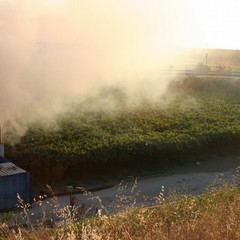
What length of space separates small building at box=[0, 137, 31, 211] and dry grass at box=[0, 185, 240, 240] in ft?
14.6

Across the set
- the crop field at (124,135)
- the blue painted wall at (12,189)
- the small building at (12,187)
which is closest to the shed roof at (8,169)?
the small building at (12,187)

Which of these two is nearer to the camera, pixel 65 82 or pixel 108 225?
pixel 108 225

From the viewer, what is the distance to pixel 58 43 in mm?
13195

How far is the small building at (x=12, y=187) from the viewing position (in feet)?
34.4

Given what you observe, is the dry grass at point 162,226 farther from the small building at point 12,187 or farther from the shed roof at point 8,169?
the shed roof at point 8,169

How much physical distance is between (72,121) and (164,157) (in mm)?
3484

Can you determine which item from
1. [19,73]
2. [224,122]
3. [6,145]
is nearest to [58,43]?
[19,73]

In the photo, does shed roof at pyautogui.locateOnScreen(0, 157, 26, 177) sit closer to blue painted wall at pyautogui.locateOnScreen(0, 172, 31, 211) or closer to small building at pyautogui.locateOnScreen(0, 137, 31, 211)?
small building at pyautogui.locateOnScreen(0, 137, 31, 211)

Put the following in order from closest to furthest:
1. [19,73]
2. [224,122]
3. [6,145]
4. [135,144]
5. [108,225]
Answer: [108,225] → [19,73] → [6,145] → [135,144] → [224,122]

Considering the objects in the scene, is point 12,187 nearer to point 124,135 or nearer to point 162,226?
point 124,135

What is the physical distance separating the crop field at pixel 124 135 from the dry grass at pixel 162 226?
→ 6421mm

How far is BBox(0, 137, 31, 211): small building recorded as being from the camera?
1050cm

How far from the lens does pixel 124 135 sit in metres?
15.0

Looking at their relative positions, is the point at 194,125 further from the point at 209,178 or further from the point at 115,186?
the point at 115,186
